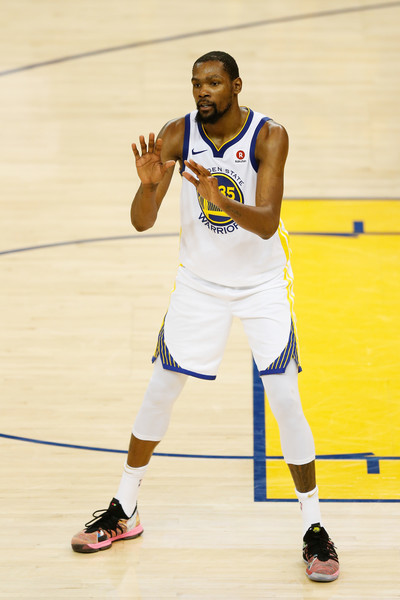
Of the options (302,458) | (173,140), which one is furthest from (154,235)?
(302,458)

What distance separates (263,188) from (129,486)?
4.27 feet

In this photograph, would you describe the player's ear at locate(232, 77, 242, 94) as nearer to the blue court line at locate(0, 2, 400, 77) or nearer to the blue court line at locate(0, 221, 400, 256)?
the blue court line at locate(0, 221, 400, 256)

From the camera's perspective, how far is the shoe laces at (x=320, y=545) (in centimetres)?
328

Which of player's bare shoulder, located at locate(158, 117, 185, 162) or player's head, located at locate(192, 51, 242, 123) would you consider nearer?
player's head, located at locate(192, 51, 242, 123)

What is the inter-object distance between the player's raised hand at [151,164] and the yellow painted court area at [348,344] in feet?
5.05

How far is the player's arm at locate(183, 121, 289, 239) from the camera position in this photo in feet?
9.94

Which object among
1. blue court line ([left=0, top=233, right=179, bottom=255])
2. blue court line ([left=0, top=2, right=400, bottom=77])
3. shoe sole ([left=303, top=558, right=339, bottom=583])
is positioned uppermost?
blue court line ([left=0, top=2, right=400, bottom=77])

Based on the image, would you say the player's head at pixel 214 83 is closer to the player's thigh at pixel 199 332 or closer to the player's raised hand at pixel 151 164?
the player's raised hand at pixel 151 164

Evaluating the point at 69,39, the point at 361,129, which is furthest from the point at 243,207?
the point at 69,39

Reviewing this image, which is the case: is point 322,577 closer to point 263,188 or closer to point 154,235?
point 263,188

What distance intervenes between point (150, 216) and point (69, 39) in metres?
3.99

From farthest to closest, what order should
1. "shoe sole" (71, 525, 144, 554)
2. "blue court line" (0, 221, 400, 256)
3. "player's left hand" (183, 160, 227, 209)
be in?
"blue court line" (0, 221, 400, 256) < "shoe sole" (71, 525, 144, 554) < "player's left hand" (183, 160, 227, 209)

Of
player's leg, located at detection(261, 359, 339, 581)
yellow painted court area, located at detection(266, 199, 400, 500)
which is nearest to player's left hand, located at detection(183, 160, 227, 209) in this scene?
player's leg, located at detection(261, 359, 339, 581)

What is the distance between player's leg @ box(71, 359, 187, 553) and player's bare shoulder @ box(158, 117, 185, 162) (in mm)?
805
